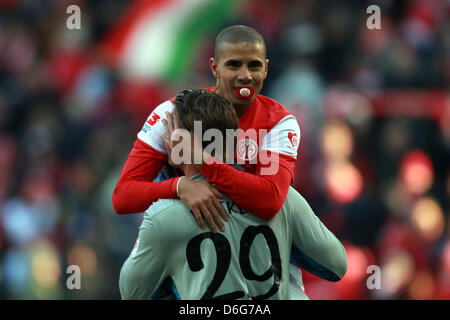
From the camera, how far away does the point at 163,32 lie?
10414 mm

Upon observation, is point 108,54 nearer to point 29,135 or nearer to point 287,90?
point 29,135

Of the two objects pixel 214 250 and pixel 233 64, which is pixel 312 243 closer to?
pixel 214 250

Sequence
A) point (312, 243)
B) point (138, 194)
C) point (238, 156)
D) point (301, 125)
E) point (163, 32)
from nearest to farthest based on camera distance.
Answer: point (312, 243), point (138, 194), point (238, 156), point (301, 125), point (163, 32)

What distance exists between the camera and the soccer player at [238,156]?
9.57 feet

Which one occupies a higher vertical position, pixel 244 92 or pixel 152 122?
pixel 244 92

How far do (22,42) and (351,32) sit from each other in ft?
14.5

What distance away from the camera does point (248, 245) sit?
9.41 feet

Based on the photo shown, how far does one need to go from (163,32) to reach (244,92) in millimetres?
7183

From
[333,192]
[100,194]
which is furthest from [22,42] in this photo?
[333,192]

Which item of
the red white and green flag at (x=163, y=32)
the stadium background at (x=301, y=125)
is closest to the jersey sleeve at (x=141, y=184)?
the stadium background at (x=301, y=125)

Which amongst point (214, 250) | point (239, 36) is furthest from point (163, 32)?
point (214, 250)

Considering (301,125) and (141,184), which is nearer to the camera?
(141,184)

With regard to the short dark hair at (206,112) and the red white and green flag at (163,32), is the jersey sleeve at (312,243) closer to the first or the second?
the short dark hair at (206,112)

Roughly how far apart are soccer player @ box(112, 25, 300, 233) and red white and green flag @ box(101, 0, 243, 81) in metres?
6.34
